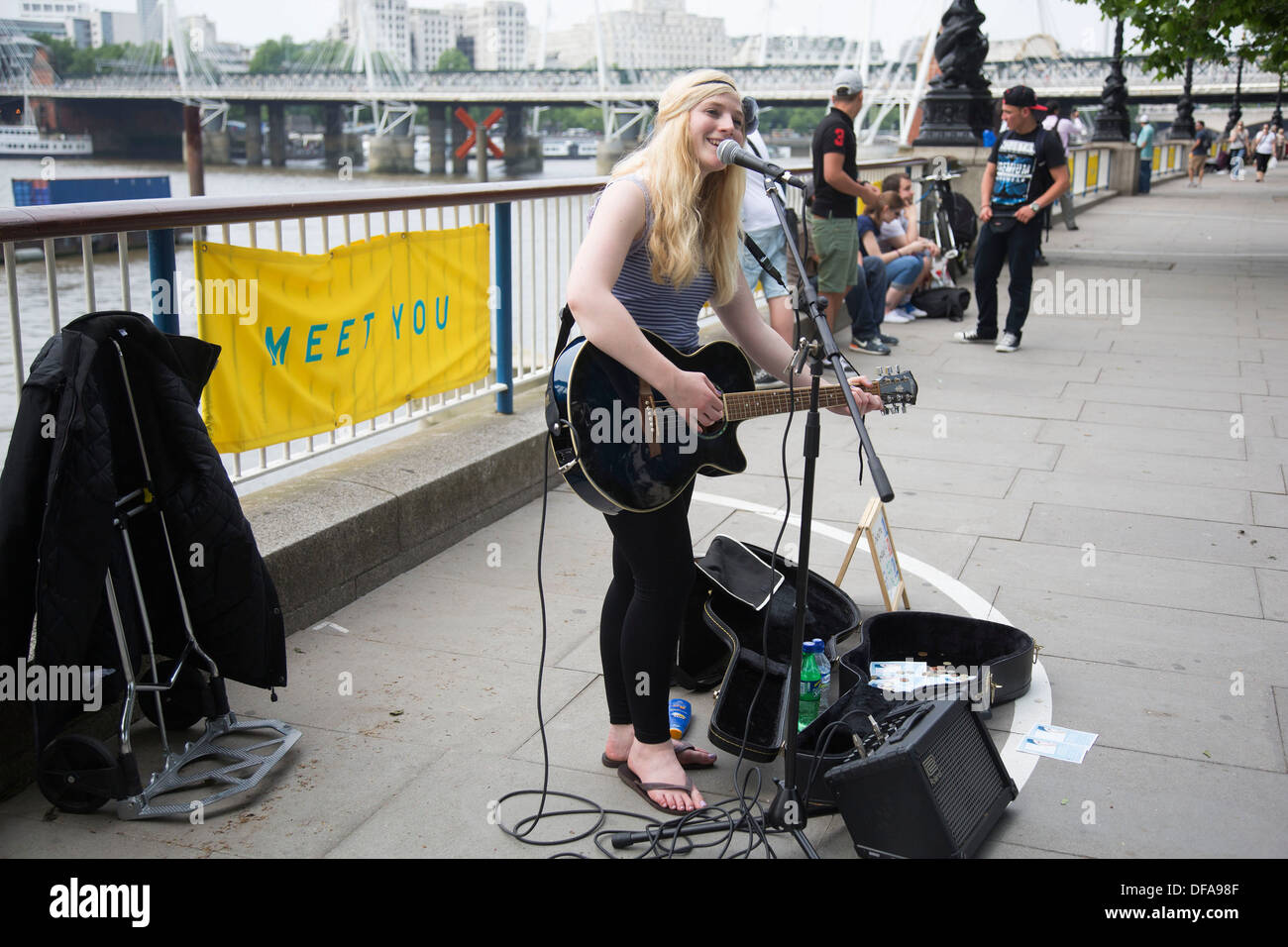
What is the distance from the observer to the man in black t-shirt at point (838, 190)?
28.4 ft

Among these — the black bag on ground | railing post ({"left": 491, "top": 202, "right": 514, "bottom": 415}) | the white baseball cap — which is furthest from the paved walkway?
the black bag on ground

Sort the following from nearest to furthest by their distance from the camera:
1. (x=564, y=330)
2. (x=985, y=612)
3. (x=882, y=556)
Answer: (x=564, y=330)
(x=882, y=556)
(x=985, y=612)

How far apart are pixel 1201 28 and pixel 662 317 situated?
1474 cm

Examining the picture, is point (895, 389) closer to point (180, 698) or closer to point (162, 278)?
point (180, 698)

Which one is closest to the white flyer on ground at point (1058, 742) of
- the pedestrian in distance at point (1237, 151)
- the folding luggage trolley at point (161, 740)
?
the folding luggage trolley at point (161, 740)

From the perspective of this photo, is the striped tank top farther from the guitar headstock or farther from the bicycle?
the bicycle

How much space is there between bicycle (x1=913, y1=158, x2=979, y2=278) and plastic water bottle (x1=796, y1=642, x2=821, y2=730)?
10041 mm

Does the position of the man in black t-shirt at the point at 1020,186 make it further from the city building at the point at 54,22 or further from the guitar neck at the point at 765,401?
the city building at the point at 54,22

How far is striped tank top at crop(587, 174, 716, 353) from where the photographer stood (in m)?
3.03

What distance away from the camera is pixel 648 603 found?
3162mm

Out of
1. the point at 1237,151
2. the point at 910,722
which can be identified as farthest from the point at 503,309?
the point at 1237,151

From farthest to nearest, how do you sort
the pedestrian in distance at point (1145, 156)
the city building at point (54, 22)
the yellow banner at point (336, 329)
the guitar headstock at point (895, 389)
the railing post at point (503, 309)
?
the city building at point (54, 22)
the pedestrian in distance at point (1145, 156)
the railing post at point (503, 309)
the yellow banner at point (336, 329)
the guitar headstock at point (895, 389)

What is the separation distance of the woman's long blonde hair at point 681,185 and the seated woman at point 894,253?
7629 mm
